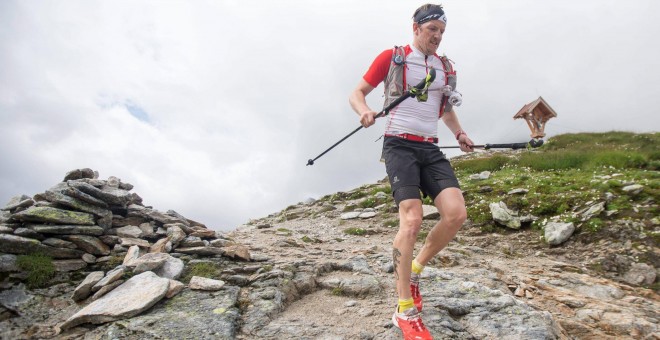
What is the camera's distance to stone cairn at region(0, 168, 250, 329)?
18.1 feet

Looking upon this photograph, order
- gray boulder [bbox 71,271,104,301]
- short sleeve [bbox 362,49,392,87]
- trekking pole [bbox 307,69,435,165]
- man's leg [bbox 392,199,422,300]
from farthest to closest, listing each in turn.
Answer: gray boulder [bbox 71,271,104,301] < short sleeve [bbox 362,49,392,87] < trekking pole [bbox 307,69,435,165] < man's leg [bbox 392,199,422,300]

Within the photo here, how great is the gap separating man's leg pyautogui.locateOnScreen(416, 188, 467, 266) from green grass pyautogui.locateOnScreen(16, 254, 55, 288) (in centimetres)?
624

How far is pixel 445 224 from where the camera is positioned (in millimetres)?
4609

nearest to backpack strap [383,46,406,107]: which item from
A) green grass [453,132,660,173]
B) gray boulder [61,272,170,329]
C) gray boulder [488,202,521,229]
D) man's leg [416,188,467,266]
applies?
man's leg [416,188,467,266]

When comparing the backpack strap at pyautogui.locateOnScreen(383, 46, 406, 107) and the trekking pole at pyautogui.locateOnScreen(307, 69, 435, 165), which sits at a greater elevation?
the backpack strap at pyautogui.locateOnScreen(383, 46, 406, 107)

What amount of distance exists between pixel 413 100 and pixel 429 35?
967 mm

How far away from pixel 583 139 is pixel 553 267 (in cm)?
3125

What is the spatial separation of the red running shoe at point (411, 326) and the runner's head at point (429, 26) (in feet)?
11.8

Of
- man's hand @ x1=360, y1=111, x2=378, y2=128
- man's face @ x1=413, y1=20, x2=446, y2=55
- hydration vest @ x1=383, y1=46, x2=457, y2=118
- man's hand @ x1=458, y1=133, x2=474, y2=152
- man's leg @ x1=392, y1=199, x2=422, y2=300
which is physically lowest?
man's leg @ x1=392, y1=199, x2=422, y2=300

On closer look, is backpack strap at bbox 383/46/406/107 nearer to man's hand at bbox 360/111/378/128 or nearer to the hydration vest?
the hydration vest

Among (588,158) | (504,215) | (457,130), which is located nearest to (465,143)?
(457,130)

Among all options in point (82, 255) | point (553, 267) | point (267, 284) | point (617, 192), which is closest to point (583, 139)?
point (617, 192)

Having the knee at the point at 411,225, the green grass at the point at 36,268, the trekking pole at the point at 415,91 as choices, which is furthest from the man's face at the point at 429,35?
the green grass at the point at 36,268

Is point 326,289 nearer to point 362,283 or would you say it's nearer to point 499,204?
point 362,283
